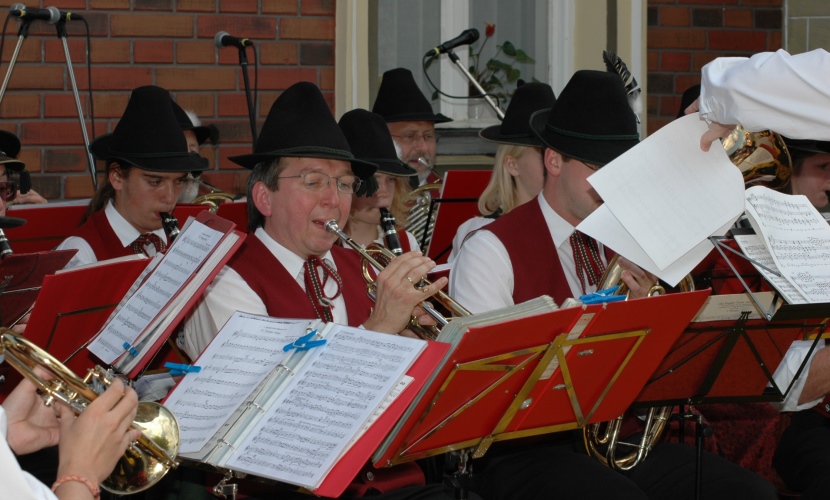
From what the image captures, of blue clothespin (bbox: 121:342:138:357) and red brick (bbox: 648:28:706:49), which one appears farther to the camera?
red brick (bbox: 648:28:706:49)

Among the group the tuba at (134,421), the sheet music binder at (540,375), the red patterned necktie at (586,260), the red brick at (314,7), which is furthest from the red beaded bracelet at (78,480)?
the red brick at (314,7)

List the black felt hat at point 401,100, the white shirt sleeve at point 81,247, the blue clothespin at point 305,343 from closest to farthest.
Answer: the blue clothespin at point 305,343
the white shirt sleeve at point 81,247
the black felt hat at point 401,100

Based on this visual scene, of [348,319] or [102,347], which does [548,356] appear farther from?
[102,347]

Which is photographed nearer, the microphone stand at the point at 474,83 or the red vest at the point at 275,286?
the red vest at the point at 275,286

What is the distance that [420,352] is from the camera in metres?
2.40

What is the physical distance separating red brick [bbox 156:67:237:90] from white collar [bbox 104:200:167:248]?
1.24 m

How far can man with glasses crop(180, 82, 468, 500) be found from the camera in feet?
11.0

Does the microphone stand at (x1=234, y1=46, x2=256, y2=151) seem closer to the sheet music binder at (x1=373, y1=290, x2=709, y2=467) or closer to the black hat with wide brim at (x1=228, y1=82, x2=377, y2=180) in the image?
the black hat with wide brim at (x1=228, y1=82, x2=377, y2=180)

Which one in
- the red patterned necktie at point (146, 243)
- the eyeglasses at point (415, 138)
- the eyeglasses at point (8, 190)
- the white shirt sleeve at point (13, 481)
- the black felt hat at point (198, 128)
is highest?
the black felt hat at point (198, 128)

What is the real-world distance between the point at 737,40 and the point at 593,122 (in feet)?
10.9

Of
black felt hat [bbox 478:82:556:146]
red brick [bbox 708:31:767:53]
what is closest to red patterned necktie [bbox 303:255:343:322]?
black felt hat [bbox 478:82:556:146]

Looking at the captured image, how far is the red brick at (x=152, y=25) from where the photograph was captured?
540cm

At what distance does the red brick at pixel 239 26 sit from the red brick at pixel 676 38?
7.65 ft

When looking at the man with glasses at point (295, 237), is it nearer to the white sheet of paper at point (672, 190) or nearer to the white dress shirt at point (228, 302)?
the white dress shirt at point (228, 302)
